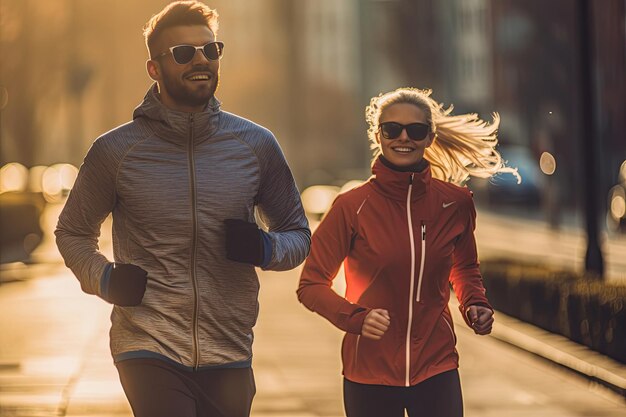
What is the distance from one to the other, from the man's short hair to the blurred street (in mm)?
5684

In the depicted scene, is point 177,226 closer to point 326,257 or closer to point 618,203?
point 326,257

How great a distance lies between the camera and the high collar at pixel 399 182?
231 inches

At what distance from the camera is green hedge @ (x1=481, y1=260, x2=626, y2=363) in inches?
516

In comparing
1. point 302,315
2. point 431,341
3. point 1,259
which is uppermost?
point 431,341

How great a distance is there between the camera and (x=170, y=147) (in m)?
5.47

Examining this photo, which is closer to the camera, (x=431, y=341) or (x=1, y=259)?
(x=431, y=341)

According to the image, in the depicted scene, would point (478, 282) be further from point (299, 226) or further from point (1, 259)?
point (1, 259)

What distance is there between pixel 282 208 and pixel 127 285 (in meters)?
0.75

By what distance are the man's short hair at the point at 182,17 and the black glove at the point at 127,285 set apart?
817 mm

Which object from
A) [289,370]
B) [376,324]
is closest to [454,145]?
[376,324]

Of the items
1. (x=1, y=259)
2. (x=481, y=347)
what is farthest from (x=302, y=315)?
(x=1, y=259)

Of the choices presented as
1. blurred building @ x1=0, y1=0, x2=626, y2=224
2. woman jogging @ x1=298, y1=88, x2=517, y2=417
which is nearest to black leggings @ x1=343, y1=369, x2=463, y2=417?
woman jogging @ x1=298, y1=88, x2=517, y2=417

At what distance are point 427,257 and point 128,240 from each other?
3.68 ft

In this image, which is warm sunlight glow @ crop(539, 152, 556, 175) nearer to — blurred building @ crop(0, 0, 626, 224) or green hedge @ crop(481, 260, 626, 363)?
blurred building @ crop(0, 0, 626, 224)
